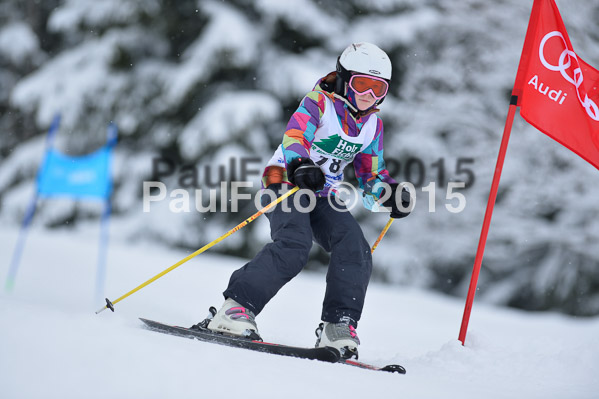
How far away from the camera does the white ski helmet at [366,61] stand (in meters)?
3.31

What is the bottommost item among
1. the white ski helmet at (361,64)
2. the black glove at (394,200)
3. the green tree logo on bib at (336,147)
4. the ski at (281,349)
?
the ski at (281,349)

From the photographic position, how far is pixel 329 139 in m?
3.44

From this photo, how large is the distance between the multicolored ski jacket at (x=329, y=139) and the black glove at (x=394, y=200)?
2.9 inches

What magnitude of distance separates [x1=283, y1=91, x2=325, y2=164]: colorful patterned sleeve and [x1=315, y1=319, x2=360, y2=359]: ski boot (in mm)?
922

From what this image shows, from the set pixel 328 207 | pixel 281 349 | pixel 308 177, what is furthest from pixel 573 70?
pixel 281 349

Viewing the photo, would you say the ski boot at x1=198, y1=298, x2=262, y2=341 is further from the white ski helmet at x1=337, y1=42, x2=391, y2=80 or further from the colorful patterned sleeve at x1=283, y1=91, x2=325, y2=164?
the white ski helmet at x1=337, y1=42, x2=391, y2=80

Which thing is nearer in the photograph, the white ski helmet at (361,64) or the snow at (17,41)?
the white ski helmet at (361,64)

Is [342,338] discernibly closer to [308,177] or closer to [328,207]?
[328,207]

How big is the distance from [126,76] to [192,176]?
226 centimetres

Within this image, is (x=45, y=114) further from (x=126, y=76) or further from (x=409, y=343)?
(x=409, y=343)

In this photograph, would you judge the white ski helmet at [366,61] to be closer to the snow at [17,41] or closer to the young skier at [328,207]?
the young skier at [328,207]

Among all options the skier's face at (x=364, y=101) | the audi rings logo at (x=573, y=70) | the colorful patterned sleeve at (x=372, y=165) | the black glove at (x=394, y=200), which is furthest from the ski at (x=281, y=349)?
the audi rings logo at (x=573, y=70)

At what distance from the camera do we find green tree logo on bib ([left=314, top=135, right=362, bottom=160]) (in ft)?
11.3

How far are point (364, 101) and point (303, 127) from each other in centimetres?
37
